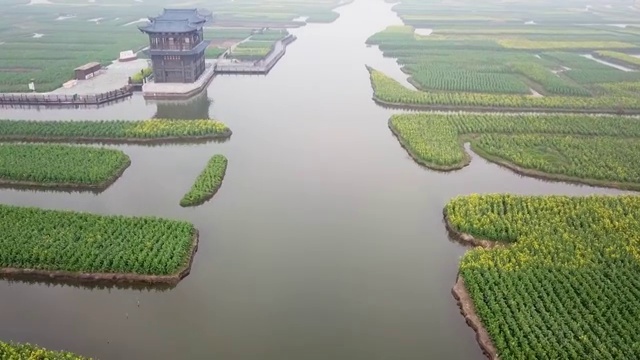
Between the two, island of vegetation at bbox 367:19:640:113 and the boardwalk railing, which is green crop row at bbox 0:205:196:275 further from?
island of vegetation at bbox 367:19:640:113

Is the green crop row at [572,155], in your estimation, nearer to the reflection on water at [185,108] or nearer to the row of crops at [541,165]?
the row of crops at [541,165]

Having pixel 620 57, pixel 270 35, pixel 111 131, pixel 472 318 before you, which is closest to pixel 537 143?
pixel 472 318

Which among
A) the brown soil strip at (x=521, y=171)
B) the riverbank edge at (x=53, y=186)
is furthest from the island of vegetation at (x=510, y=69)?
the riverbank edge at (x=53, y=186)

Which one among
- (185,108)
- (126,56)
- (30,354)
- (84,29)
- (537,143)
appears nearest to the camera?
(30,354)

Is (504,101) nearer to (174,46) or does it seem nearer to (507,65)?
(507,65)

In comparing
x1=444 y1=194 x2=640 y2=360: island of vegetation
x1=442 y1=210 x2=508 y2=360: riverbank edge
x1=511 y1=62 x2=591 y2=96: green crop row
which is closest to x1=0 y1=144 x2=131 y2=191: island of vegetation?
x1=444 y1=194 x2=640 y2=360: island of vegetation

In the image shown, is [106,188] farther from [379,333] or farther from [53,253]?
[379,333]
